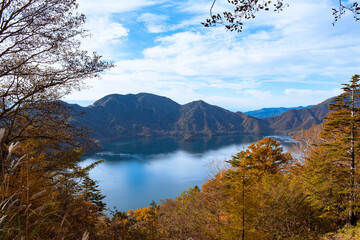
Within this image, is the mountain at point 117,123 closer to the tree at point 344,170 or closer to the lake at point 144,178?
the lake at point 144,178

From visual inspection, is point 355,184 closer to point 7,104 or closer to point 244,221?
point 244,221

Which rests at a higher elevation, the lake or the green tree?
the green tree

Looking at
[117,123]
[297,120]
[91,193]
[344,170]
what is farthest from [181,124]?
[344,170]

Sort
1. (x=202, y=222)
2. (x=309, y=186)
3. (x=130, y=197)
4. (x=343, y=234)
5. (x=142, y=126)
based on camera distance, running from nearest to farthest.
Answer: (x=343, y=234), (x=309, y=186), (x=202, y=222), (x=130, y=197), (x=142, y=126)

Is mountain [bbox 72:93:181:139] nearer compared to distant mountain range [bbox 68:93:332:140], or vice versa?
mountain [bbox 72:93:181:139]

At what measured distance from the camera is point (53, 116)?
5758 mm

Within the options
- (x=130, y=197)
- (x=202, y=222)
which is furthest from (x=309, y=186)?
(x=130, y=197)

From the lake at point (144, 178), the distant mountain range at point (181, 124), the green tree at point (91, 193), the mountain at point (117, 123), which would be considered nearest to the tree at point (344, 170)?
the green tree at point (91, 193)

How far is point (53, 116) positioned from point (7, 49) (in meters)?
1.86

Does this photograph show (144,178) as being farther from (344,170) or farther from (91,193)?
(344,170)

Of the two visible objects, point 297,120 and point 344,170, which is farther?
point 297,120

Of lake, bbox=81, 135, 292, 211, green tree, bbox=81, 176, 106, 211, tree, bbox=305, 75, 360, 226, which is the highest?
tree, bbox=305, 75, 360, 226

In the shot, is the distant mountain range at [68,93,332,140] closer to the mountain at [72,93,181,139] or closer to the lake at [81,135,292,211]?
the mountain at [72,93,181,139]

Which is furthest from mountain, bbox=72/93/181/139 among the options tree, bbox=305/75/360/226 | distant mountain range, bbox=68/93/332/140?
tree, bbox=305/75/360/226
